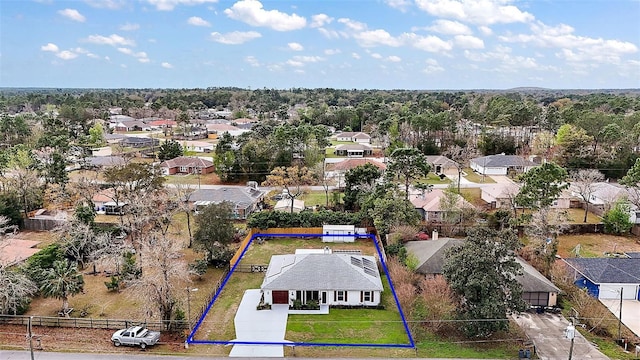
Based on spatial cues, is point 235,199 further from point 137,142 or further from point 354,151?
point 137,142

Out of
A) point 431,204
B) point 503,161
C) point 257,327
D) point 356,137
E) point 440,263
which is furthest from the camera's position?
point 356,137

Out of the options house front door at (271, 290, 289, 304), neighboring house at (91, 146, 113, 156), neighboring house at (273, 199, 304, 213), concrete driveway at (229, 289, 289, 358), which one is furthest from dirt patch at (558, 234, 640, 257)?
neighboring house at (91, 146, 113, 156)

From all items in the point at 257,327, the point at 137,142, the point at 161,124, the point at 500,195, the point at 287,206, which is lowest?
the point at 257,327

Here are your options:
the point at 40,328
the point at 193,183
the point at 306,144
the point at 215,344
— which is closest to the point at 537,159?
the point at 306,144

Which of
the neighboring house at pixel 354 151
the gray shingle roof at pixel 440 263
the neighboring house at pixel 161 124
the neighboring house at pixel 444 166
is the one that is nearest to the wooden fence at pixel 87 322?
the gray shingle roof at pixel 440 263

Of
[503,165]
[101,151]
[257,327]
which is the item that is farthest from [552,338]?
[101,151]

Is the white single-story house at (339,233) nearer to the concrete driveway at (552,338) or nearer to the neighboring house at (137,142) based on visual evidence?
the concrete driveway at (552,338)

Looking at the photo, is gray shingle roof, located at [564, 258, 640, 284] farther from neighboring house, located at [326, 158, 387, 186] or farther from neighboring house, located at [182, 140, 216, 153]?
neighboring house, located at [182, 140, 216, 153]
